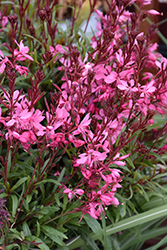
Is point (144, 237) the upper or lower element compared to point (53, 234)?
lower

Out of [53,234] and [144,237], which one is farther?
[144,237]

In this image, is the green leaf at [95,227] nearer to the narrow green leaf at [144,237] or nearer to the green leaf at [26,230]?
the green leaf at [26,230]

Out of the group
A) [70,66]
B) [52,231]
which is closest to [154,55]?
[70,66]

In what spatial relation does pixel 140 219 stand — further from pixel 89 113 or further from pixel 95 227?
pixel 89 113

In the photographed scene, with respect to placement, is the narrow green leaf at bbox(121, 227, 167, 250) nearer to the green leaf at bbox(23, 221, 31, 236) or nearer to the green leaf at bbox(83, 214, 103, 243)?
the green leaf at bbox(83, 214, 103, 243)

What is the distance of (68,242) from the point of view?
2.27 ft

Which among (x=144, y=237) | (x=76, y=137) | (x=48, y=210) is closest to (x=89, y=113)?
(x=76, y=137)

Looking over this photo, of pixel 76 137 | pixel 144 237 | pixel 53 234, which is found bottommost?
pixel 144 237

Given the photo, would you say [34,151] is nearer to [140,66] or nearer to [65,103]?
[65,103]

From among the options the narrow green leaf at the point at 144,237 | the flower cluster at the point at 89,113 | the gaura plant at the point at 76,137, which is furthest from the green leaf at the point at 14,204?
the narrow green leaf at the point at 144,237

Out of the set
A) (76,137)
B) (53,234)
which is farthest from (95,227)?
(76,137)

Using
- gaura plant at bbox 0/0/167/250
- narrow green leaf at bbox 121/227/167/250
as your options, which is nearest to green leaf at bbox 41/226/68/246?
gaura plant at bbox 0/0/167/250

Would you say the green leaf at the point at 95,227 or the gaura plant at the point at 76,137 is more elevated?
the gaura plant at the point at 76,137

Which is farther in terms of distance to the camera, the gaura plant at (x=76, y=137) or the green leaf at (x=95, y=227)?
the green leaf at (x=95, y=227)
